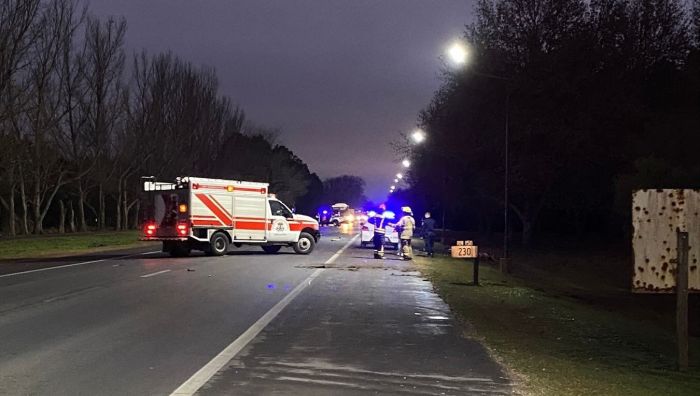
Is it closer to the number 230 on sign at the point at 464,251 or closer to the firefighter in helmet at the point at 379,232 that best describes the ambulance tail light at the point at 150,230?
the firefighter in helmet at the point at 379,232

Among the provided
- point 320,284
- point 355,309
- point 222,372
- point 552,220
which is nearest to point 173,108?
point 552,220

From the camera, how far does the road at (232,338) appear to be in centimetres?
736

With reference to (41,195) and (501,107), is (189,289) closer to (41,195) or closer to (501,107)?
(501,107)

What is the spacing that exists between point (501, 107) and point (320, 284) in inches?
919

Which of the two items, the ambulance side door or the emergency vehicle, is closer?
the emergency vehicle

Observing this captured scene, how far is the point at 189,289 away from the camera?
1592cm

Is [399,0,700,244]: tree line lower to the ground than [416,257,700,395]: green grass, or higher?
higher

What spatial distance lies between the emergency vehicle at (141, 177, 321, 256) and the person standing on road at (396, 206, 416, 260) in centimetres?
498

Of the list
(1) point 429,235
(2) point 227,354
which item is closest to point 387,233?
(1) point 429,235

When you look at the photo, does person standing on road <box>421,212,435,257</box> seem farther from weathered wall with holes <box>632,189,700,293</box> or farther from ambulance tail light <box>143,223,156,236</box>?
weathered wall with holes <box>632,189,700,293</box>

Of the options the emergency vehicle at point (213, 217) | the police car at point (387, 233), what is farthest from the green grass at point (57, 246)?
the police car at point (387, 233)

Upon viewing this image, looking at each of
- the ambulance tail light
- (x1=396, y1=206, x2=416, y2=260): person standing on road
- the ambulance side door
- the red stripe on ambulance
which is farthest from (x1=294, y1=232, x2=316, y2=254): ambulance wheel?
the ambulance tail light

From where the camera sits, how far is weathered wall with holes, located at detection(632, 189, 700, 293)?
799 centimetres

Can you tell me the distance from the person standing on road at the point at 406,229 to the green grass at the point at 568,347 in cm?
856
